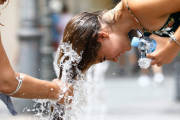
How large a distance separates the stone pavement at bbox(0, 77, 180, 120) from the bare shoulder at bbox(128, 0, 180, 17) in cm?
243

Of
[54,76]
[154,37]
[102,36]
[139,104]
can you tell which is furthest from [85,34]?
[54,76]

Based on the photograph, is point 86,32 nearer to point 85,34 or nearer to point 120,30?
point 85,34

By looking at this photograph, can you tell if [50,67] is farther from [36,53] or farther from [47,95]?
[47,95]

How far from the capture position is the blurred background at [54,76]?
3934 mm

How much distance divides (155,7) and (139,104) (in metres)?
3.26

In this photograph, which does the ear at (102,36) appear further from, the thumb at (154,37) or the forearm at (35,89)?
the forearm at (35,89)

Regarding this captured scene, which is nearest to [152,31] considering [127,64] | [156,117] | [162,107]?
[156,117]

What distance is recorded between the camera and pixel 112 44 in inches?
78.7

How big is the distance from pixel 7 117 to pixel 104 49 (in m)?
2.62

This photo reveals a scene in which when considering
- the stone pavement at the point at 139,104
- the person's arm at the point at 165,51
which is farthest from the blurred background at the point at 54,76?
the person's arm at the point at 165,51

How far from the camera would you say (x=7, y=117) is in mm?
4004

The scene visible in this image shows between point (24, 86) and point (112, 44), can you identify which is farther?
point (112, 44)

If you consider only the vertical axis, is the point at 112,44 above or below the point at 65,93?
above

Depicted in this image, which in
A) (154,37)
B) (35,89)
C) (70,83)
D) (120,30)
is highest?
(120,30)
